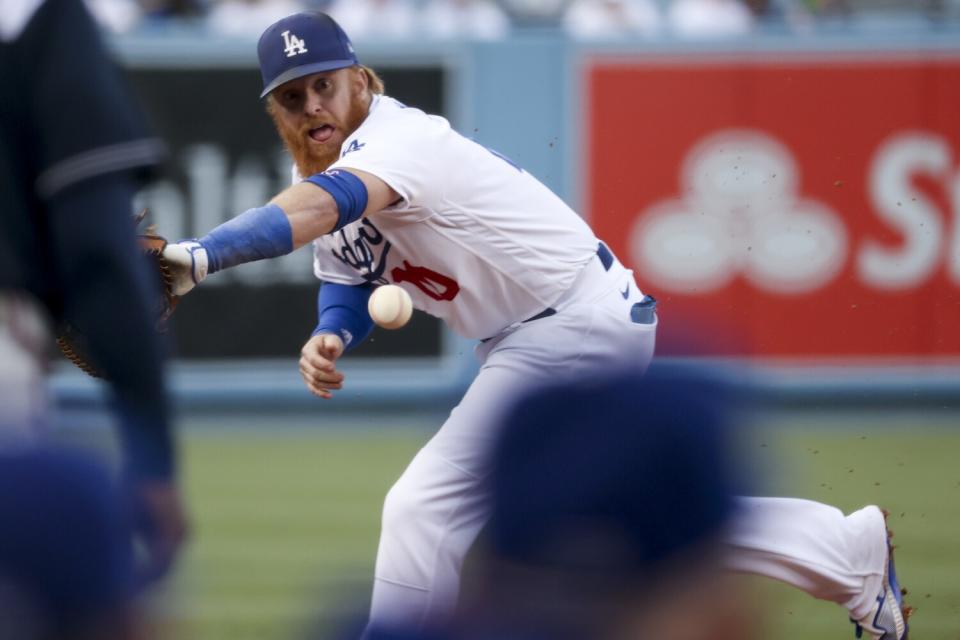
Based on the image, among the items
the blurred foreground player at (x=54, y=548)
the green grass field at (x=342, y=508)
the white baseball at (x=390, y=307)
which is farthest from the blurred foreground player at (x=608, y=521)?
the white baseball at (x=390, y=307)

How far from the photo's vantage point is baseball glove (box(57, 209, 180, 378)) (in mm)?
3580

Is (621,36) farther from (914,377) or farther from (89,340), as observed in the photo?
(89,340)

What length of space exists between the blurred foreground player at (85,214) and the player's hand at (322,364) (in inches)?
67.2

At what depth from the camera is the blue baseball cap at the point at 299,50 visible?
15.1 ft

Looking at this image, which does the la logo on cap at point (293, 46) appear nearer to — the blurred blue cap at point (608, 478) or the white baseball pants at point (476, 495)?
the white baseball pants at point (476, 495)

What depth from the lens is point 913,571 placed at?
6398 mm

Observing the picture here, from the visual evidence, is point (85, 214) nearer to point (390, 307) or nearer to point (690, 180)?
point (390, 307)

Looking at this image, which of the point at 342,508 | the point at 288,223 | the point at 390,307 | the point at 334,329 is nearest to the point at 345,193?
the point at 288,223

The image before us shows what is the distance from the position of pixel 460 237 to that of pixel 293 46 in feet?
2.40

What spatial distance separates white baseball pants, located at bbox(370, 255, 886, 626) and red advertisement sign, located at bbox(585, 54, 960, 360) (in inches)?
221

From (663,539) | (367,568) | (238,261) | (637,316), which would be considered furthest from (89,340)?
(367,568)

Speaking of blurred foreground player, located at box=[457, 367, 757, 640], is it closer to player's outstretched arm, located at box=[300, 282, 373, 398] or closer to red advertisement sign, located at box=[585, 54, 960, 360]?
player's outstretched arm, located at box=[300, 282, 373, 398]

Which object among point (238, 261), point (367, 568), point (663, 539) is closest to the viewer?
point (663, 539)

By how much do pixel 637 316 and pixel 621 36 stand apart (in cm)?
629
